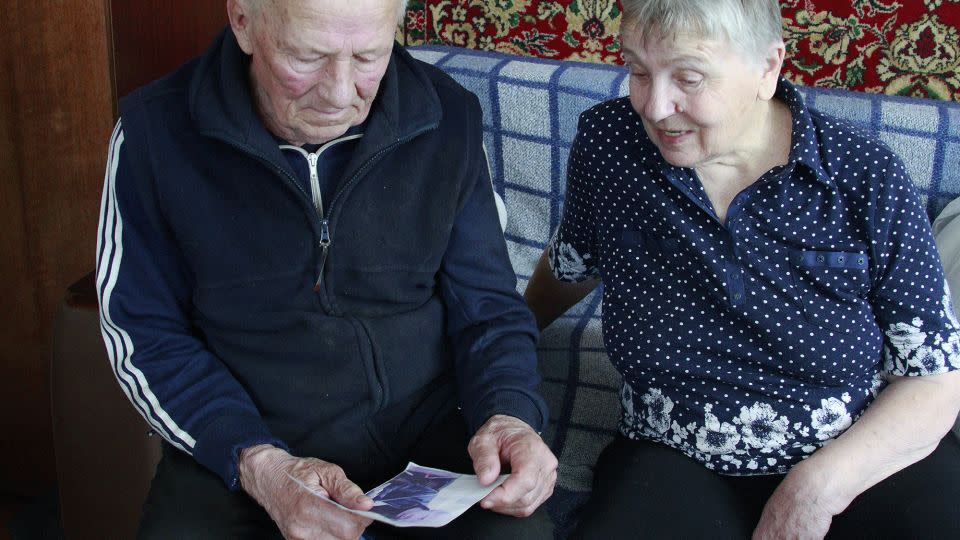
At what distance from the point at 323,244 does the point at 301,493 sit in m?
0.35

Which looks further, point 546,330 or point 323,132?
point 546,330

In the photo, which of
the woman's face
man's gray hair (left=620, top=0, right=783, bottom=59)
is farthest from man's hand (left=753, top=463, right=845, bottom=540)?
man's gray hair (left=620, top=0, right=783, bottom=59)

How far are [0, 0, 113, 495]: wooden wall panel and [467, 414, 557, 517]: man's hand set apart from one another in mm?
1043

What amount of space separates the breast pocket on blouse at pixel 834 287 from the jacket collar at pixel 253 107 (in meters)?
0.57

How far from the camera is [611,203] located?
4.91 ft

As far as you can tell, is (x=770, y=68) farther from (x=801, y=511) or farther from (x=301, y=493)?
(x=301, y=493)

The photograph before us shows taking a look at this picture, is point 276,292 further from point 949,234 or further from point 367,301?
point 949,234

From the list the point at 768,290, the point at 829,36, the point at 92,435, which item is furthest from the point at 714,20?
the point at 92,435

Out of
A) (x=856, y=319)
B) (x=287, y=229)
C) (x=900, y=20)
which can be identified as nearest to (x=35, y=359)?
(x=287, y=229)

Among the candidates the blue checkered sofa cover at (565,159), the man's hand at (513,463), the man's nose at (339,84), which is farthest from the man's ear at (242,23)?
the blue checkered sofa cover at (565,159)

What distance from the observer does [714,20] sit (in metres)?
1.26

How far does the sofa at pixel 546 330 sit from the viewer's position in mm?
1729

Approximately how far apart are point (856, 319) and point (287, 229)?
0.81m

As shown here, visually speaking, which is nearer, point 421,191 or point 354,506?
point 354,506
